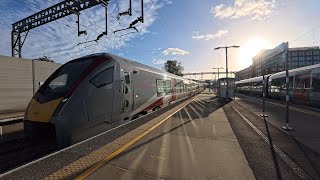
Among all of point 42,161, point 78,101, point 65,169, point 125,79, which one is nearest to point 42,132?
point 78,101

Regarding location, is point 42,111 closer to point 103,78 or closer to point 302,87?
point 103,78

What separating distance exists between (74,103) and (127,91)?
2879 millimetres

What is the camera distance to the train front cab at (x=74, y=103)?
6598 millimetres

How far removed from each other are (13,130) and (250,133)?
32.9ft

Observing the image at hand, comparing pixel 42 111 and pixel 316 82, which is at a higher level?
pixel 316 82

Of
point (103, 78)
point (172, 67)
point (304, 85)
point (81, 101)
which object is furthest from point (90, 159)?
point (172, 67)

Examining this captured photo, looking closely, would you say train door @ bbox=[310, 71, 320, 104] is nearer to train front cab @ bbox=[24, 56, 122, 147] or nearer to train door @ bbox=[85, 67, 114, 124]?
train front cab @ bbox=[24, 56, 122, 147]

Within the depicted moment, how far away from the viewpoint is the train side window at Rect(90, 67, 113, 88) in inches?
299

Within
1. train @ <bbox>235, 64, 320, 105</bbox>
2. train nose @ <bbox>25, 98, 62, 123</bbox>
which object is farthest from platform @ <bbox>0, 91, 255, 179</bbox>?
train @ <bbox>235, 64, 320, 105</bbox>

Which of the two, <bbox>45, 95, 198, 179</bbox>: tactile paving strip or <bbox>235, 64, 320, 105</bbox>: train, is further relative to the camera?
<bbox>235, 64, 320, 105</bbox>: train

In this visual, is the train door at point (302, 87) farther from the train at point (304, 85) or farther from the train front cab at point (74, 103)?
the train front cab at point (74, 103)

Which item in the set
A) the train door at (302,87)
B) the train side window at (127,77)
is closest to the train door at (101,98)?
the train side window at (127,77)

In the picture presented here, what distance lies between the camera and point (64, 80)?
25.7 ft

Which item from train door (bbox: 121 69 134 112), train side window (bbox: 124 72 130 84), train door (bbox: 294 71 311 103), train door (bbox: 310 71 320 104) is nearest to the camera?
train door (bbox: 121 69 134 112)
